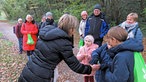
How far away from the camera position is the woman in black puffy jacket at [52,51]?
3174 millimetres

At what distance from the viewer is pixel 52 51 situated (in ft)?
10.5

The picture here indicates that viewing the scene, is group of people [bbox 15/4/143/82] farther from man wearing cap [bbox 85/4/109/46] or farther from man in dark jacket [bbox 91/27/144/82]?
man wearing cap [bbox 85/4/109/46]

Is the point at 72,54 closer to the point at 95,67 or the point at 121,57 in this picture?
the point at 95,67

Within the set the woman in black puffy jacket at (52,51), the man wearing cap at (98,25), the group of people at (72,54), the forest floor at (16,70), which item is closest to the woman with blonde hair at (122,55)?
the group of people at (72,54)

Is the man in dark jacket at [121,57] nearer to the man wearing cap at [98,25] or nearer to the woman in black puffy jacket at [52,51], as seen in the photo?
the woman in black puffy jacket at [52,51]

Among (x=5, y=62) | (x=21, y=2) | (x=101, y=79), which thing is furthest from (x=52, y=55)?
(x=21, y=2)

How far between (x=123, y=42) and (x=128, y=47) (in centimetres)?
9

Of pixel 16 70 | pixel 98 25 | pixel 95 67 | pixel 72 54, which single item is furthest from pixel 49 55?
pixel 16 70

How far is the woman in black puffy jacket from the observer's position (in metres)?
3.17

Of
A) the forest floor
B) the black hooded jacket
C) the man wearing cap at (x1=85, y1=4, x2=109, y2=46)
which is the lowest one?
the forest floor

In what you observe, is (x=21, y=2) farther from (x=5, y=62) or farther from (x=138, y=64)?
(x=138, y=64)

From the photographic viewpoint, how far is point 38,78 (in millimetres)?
3338

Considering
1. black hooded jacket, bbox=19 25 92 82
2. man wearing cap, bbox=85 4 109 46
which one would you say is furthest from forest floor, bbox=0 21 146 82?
black hooded jacket, bbox=19 25 92 82

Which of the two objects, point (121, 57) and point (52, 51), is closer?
point (121, 57)
